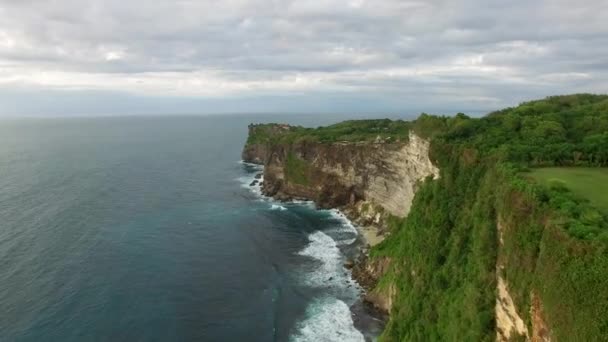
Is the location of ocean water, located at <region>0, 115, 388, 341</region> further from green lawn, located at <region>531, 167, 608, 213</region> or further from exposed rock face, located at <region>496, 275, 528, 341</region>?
green lawn, located at <region>531, 167, 608, 213</region>

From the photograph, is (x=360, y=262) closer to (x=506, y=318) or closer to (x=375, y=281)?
(x=375, y=281)

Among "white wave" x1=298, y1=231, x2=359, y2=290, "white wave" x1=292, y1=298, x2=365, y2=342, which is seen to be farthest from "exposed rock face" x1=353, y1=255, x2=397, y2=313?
"white wave" x1=292, y1=298, x2=365, y2=342

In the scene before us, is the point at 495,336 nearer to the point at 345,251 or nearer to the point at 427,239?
the point at 427,239

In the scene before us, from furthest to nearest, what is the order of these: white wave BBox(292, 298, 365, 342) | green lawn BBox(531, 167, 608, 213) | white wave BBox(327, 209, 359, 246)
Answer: white wave BBox(327, 209, 359, 246)
white wave BBox(292, 298, 365, 342)
green lawn BBox(531, 167, 608, 213)

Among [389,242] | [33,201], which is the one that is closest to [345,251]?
[389,242]

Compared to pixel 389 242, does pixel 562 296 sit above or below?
above

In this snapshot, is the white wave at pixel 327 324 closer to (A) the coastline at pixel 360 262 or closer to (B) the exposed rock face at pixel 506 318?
(A) the coastline at pixel 360 262

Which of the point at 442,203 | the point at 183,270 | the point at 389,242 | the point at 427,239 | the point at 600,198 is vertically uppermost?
the point at 600,198
